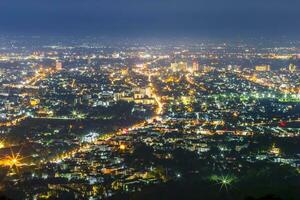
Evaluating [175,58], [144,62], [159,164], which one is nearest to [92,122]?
[159,164]

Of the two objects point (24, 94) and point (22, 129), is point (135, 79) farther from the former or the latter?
point (22, 129)

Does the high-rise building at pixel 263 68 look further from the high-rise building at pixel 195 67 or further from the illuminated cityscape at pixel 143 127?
the high-rise building at pixel 195 67

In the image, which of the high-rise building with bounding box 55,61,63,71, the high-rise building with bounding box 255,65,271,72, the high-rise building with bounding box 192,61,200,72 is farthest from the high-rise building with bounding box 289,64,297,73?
the high-rise building with bounding box 55,61,63,71

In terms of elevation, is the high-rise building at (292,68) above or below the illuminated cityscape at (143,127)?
below

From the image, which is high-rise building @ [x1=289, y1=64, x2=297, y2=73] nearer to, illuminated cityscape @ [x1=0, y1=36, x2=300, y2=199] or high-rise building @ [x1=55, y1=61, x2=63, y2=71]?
illuminated cityscape @ [x1=0, y1=36, x2=300, y2=199]

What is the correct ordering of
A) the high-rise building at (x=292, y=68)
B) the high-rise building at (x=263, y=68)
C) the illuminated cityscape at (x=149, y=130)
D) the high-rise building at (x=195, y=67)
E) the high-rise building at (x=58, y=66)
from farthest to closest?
1. the high-rise building at (x=58, y=66)
2. the high-rise building at (x=195, y=67)
3. the high-rise building at (x=263, y=68)
4. the high-rise building at (x=292, y=68)
5. the illuminated cityscape at (x=149, y=130)

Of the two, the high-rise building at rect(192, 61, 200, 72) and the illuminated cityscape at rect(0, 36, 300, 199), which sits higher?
the illuminated cityscape at rect(0, 36, 300, 199)

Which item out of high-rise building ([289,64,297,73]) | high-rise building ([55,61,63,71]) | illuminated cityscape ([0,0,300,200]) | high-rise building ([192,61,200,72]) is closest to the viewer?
illuminated cityscape ([0,0,300,200])

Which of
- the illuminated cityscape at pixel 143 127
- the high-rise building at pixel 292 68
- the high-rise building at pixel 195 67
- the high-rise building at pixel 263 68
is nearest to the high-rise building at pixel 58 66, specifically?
the illuminated cityscape at pixel 143 127

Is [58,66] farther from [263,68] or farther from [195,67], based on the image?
[263,68]

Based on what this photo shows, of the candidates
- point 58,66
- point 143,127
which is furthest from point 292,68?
point 143,127

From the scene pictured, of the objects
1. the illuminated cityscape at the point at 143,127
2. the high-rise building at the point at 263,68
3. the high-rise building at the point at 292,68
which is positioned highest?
the illuminated cityscape at the point at 143,127
